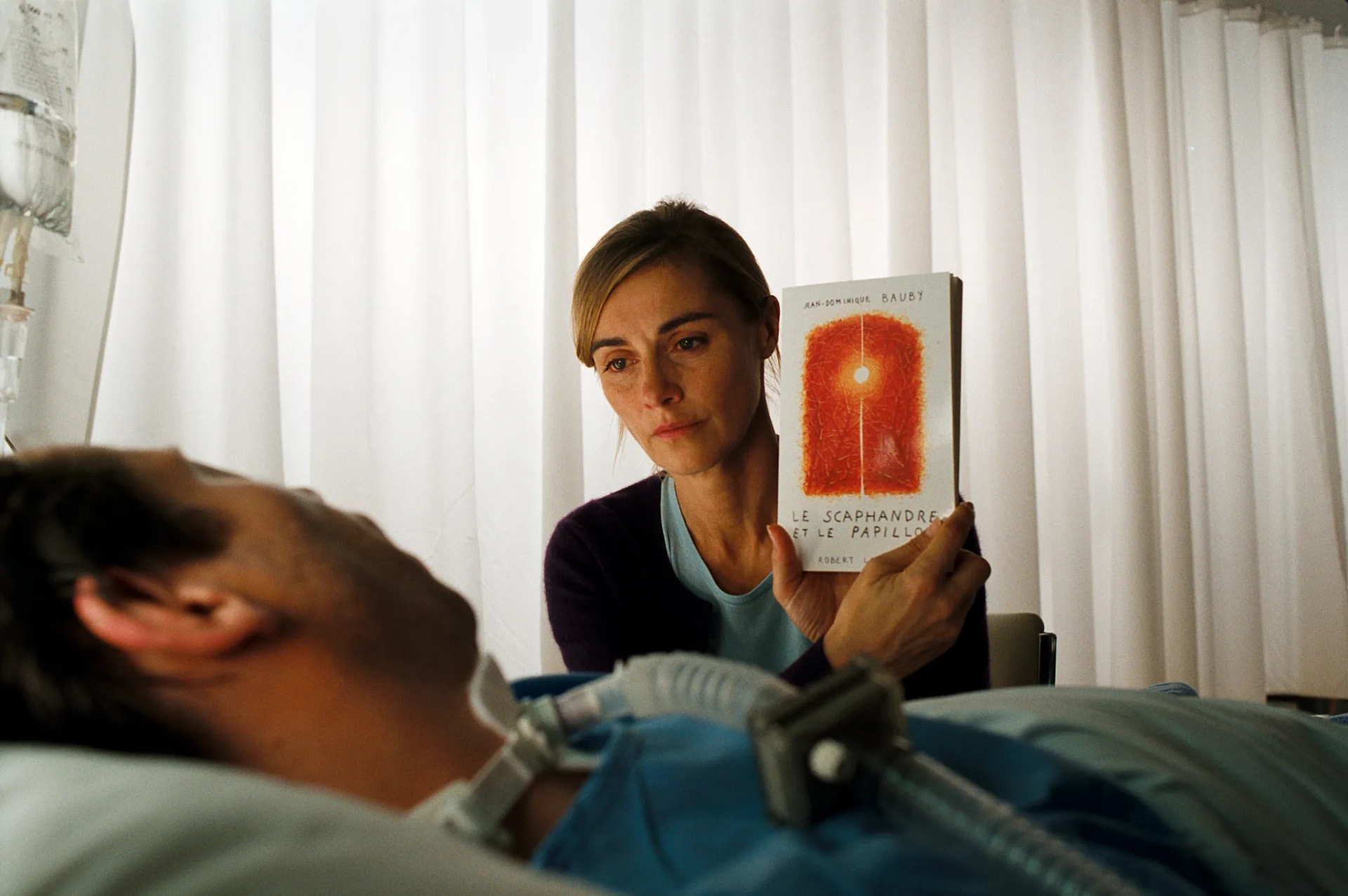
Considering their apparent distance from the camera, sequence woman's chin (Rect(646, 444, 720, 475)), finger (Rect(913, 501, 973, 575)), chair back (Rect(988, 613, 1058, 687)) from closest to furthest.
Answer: finger (Rect(913, 501, 973, 575))
woman's chin (Rect(646, 444, 720, 475))
chair back (Rect(988, 613, 1058, 687))

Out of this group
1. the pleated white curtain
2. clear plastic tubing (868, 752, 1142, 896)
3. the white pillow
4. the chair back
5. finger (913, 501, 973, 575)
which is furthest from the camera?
the pleated white curtain

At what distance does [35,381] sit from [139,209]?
0.40 m

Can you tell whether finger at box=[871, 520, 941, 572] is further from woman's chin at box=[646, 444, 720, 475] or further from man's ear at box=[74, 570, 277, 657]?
man's ear at box=[74, 570, 277, 657]

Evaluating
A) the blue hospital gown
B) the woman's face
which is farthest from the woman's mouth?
the blue hospital gown

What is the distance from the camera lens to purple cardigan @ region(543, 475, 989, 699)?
122 centimetres

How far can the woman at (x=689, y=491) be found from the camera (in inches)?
48.4

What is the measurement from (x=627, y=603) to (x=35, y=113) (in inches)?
36.0

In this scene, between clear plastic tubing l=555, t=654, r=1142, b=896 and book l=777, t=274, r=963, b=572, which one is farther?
book l=777, t=274, r=963, b=572

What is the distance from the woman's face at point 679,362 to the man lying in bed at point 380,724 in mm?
649

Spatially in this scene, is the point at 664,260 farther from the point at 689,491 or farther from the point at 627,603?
the point at 627,603

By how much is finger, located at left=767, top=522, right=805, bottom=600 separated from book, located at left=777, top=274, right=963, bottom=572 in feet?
0.04

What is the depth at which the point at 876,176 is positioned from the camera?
2623mm

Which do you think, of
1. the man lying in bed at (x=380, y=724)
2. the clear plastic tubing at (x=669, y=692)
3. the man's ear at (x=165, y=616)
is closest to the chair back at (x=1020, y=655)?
the man lying in bed at (x=380, y=724)

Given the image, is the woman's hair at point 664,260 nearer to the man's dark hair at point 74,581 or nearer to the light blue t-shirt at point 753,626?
the light blue t-shirt at point 753,626
